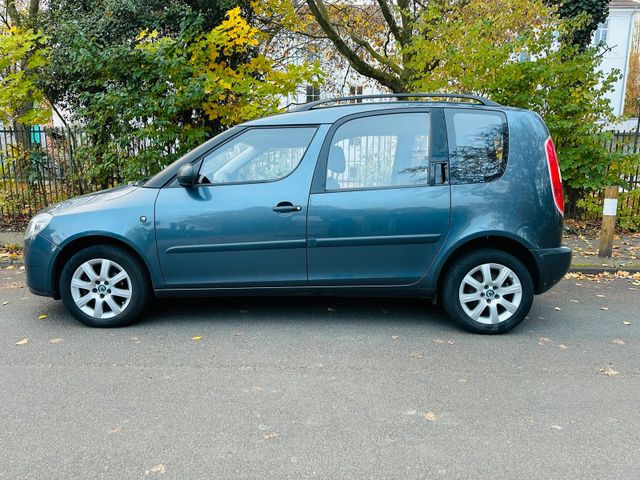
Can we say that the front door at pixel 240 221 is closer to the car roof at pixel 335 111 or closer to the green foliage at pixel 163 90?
the car roof at pixel 335 111

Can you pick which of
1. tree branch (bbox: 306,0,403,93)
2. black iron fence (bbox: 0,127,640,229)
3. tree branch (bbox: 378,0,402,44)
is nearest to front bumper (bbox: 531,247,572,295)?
black iron fence (bbox: 0,127,640,229)

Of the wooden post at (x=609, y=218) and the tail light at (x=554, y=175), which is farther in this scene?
the wooden post at (x=609, y=218)

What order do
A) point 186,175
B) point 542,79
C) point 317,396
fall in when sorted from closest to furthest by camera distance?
point 317,396 → point 186,175 → point 542,79

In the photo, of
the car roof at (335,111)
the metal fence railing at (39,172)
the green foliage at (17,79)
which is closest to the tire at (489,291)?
the car roof at (335,111)

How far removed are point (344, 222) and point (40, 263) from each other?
265 centimetres

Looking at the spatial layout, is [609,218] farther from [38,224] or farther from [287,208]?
[38,224]

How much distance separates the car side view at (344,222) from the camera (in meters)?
4.62

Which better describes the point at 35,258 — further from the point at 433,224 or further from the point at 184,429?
the point at 433,224

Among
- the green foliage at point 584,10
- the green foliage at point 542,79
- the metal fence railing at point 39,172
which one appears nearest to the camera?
the green foliage at point 542,79

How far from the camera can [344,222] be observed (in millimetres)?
4609

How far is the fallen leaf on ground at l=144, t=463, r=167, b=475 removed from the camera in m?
2.74

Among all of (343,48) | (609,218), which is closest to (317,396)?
(609,218)

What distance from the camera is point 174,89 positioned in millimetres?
8352

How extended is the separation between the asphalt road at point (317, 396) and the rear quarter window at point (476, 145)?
1381mm
